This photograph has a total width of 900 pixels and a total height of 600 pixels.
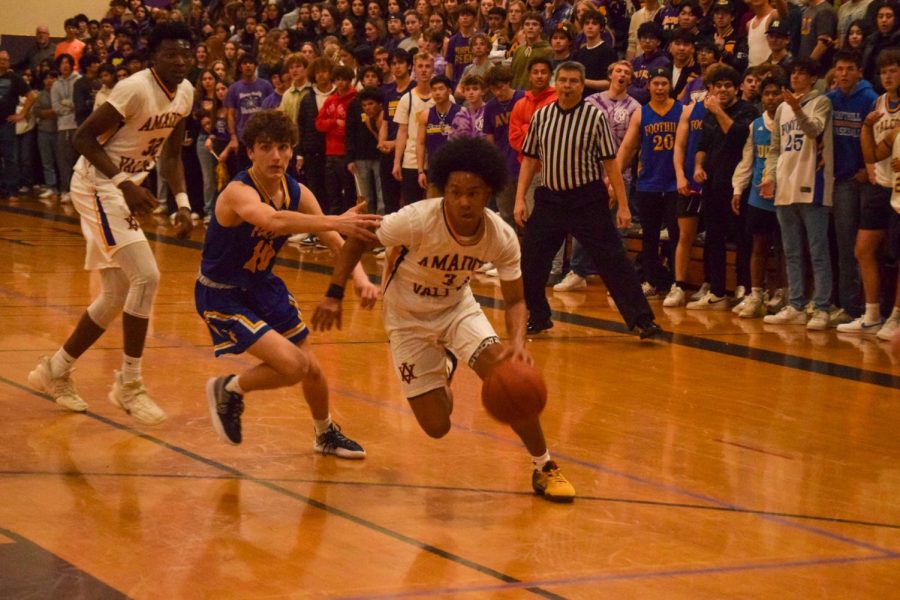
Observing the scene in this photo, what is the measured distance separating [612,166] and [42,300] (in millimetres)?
4664

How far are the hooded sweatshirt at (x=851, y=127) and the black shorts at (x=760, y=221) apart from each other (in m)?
0.76

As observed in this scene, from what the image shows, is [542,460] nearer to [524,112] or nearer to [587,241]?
[587,241]

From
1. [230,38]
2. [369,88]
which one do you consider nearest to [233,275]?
[369,88]

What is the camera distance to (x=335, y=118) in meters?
15.0

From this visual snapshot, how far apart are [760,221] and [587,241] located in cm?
216

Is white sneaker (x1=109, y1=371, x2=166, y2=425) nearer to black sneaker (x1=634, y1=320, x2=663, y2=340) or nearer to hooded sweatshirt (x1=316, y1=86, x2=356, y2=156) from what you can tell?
black sneaker (x1=634, y1=320, x2=663, y2=340)

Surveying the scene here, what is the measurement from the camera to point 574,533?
16.7 ft

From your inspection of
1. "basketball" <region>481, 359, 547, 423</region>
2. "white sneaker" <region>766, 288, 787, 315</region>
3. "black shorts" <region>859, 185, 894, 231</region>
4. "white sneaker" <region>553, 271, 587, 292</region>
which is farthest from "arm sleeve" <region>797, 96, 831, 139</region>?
"basketball" <region>481, 359, 547, 423</region>

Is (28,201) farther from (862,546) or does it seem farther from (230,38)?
A: (862,546)

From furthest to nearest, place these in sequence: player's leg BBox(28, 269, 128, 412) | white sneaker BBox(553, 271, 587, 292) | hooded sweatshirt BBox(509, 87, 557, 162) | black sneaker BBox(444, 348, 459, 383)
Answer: white sneaker BBox(553, 271, 587, 292) → hooded sweatshirt BBox(509, 87, 557, 162) → player's leg BBox(28, 269, 128, 412) → black sneaker BBox(444, 348, 459, 383)

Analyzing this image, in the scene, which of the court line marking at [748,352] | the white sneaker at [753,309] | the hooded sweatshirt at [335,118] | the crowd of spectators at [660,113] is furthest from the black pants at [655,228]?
the hooded sweatshirt at [335,118]

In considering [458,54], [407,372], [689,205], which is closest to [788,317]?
[689,205]

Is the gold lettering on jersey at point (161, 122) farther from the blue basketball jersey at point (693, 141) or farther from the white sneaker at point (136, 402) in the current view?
the blue basketball jersey at point (693, 141)

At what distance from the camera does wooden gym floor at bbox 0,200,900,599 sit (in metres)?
4.53
